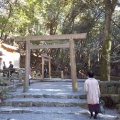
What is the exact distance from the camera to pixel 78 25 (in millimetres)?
18891

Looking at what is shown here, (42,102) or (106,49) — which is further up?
(106,49)

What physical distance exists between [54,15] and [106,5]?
15.8m

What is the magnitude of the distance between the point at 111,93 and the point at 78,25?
30.5ft

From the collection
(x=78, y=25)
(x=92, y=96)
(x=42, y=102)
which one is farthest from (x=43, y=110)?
(x=78, y=25)

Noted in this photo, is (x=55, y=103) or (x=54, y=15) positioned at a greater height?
(x=54, y=15)

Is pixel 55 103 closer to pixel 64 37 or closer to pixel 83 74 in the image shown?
pixel 64 37

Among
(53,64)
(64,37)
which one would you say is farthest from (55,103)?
(53,64)

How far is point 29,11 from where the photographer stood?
21469 mm

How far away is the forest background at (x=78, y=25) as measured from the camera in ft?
45.0

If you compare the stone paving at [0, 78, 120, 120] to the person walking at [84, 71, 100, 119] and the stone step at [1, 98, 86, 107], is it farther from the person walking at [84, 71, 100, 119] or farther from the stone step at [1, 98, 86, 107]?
the person walking at [84, 71, 100, 119]

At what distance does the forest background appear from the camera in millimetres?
13727

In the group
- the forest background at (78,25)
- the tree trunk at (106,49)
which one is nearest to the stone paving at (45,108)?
the tree trunk at (106,49)

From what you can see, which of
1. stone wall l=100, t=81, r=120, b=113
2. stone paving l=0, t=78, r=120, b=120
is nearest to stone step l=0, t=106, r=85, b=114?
stone paving l=0, t=78, r=120, b=120

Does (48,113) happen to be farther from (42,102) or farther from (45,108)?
(42,102)
